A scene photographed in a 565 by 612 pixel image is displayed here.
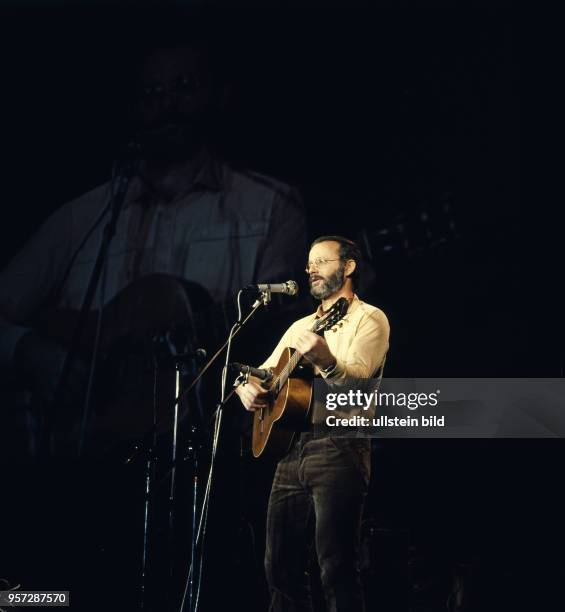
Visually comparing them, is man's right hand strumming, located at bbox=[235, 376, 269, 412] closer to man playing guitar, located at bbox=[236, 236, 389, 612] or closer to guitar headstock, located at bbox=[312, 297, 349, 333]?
man playing guitar, located at bbox=[236, 236, 389, 612]

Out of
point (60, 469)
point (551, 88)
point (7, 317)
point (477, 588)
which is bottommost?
point (477, 588)

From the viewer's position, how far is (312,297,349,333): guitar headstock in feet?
10.8

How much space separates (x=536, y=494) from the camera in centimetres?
377

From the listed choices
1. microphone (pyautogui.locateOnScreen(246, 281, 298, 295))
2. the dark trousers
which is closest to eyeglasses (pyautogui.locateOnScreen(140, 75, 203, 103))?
microphone (pyautogui.locateOnScreen(246, 281, 298, 295))

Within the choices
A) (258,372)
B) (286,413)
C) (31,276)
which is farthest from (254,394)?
(31,276)

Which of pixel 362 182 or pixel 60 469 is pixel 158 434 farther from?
pixel 362 182

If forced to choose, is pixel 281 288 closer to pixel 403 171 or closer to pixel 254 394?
pixel 254 394

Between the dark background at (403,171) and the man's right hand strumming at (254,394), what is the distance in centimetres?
114

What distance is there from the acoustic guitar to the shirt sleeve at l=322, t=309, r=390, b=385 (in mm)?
123

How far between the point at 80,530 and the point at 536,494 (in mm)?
2842

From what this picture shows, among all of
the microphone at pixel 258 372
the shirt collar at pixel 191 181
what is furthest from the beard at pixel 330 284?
the shirt collar at pixel 191 181

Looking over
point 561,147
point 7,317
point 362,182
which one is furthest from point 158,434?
point 561,147

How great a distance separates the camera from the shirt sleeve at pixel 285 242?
4.77m

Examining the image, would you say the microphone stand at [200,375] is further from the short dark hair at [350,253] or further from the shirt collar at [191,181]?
the shirt collar at [191,181]
